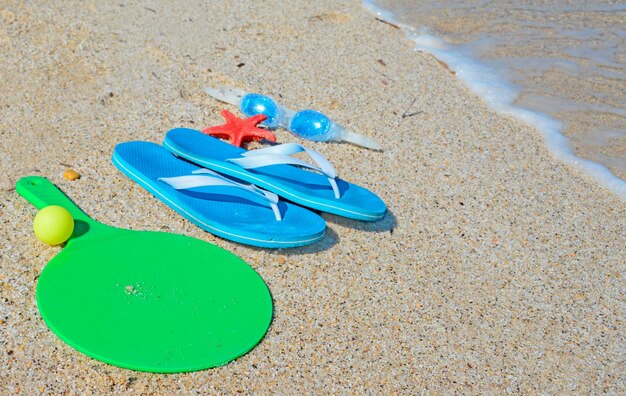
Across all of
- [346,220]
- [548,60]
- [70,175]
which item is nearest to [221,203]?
[346,220]

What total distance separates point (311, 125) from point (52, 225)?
3.63 feet

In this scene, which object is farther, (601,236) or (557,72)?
(557,72)

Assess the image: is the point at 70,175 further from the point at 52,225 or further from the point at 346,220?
the point at 346,220

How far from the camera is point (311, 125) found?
257 cm

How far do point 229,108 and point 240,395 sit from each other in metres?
1.47

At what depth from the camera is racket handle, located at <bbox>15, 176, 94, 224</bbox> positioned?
1.98m

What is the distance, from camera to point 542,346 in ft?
5.94

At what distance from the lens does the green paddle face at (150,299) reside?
1556 mm

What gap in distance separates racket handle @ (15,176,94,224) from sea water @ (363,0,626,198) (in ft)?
6.50

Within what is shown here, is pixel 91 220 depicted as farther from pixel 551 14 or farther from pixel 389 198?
pixel 551 14

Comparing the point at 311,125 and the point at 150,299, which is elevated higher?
the point at 311,125

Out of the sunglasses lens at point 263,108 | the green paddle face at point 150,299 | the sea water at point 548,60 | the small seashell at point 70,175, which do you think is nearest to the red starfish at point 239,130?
the sunglasses lens at point 263,108

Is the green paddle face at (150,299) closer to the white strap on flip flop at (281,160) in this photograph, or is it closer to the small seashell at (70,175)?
the small seashell at (70,175)

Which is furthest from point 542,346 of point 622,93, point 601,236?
point 622,93
